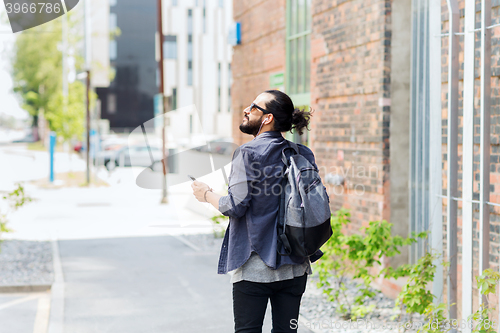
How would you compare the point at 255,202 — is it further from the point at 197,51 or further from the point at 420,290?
the point at 197,51

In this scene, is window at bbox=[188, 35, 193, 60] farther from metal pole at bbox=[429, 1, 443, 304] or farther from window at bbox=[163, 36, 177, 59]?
metal pole at bbox=[429, 1, 443, 304]

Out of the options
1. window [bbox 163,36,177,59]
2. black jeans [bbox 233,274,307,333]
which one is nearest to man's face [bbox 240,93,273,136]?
black jeans [bbox 233,274,307,333]

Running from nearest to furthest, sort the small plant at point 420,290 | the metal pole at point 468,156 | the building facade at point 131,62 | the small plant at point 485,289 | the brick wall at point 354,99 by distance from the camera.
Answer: the small plant at point 485,289 → the metal pole at point 468,156 → the small plant at point 420,290 → the brick wall at point 354,99 → the building facade at point 131,62

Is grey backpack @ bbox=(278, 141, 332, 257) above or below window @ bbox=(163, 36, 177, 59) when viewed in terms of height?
below

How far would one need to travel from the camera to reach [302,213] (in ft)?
9.52

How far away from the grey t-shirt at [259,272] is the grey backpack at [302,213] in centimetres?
10

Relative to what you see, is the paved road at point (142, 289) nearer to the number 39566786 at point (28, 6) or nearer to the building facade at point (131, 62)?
the number 39566786 at point (28, 6)

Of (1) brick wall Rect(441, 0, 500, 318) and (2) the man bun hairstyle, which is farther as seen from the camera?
(1) brick wall Rect(441, 0, 500, 318)

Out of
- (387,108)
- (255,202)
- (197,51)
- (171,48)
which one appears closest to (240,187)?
(255,202)

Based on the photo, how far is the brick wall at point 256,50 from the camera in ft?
31.1

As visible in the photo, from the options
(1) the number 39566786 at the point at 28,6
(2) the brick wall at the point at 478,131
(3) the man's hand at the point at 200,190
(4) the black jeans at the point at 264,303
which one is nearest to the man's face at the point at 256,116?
(3) the man's hand at the point at 200,190

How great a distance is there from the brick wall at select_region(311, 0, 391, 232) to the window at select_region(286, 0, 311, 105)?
0.78m

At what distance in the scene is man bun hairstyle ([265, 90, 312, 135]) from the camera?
312 centimetres

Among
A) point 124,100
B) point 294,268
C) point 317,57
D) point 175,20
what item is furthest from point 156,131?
point 294,268
